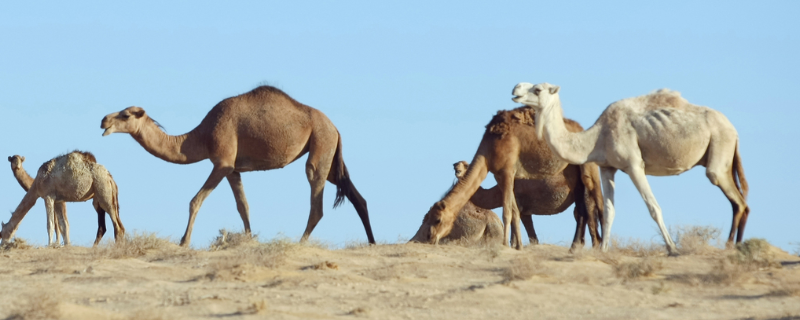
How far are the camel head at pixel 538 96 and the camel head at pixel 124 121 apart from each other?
6.42 metres

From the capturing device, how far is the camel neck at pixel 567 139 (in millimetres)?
14031

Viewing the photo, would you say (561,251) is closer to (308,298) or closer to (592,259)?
(592,259)

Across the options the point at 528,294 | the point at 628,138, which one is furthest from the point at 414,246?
the point at 528,294

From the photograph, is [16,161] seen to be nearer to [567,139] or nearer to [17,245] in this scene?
[17,245]

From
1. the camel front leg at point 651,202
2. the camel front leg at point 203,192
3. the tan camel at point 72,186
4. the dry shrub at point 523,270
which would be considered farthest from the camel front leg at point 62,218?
the camel front leg at point 651,202

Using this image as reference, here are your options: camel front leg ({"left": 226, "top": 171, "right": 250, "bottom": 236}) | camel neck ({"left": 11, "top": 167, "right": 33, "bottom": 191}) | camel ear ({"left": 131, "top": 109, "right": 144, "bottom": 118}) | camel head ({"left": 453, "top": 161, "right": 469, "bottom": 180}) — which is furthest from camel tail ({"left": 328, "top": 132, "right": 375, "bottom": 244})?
camel neck ({"left": 11, "top": 167, "right": 33, "bottom": 191})

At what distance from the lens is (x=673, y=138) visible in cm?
1366

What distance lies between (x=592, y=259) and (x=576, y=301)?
2634 millimetres

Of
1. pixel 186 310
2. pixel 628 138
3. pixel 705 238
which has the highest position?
pixel 628 138

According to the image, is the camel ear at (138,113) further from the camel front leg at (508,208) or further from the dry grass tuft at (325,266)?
the camel front leg at (508,208)

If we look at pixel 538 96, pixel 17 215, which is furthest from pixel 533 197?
pixel 17 215

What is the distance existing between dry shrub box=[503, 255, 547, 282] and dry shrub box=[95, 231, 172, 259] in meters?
5.47

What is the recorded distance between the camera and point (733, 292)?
1102 centimetres

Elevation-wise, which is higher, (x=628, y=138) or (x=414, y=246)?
(x=628, y=138)
